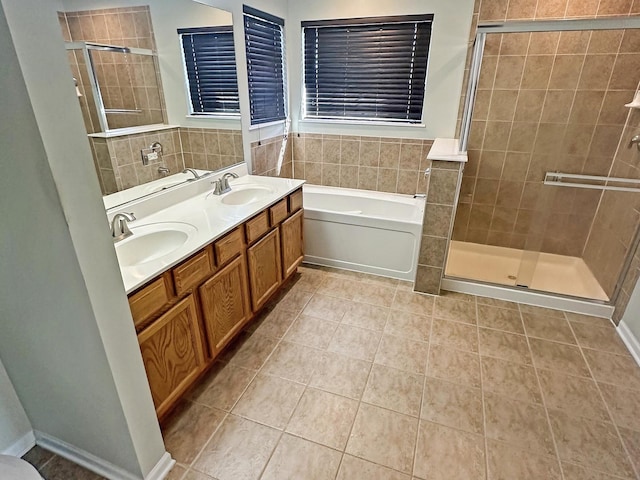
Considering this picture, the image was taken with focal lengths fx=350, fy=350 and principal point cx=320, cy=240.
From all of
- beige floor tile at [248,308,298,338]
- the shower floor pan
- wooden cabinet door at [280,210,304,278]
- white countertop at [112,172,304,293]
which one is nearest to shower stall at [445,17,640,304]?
the shower floor pan

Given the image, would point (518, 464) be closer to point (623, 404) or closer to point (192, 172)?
point (623, 404)

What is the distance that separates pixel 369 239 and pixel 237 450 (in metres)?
1.77

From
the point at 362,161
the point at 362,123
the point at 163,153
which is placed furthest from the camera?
the point at 362,161

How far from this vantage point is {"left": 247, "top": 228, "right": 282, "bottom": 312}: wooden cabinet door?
2109mm

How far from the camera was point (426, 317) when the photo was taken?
2.42 metres

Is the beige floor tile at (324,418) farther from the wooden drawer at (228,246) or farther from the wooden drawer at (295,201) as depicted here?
the wooden drawer at (295,201)

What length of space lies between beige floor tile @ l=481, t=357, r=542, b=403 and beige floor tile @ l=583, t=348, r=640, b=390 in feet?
1.20

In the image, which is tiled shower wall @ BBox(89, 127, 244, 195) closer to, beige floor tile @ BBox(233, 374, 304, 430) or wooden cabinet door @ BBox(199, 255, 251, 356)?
wooden cabinet door @ BBox(199, 255, 251, 356)

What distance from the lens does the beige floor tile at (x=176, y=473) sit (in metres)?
1.41

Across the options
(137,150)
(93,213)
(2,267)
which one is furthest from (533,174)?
(2,267)

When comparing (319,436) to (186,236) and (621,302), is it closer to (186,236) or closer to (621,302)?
(186,236)

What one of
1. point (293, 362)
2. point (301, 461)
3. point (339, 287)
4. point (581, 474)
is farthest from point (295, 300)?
point (581, 474)

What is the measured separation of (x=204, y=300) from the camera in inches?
66.2

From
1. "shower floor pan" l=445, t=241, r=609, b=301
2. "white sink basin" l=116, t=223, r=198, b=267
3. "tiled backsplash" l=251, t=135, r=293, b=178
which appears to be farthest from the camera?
"tiled backsplash" l=251, t=135, r=293, b=178
